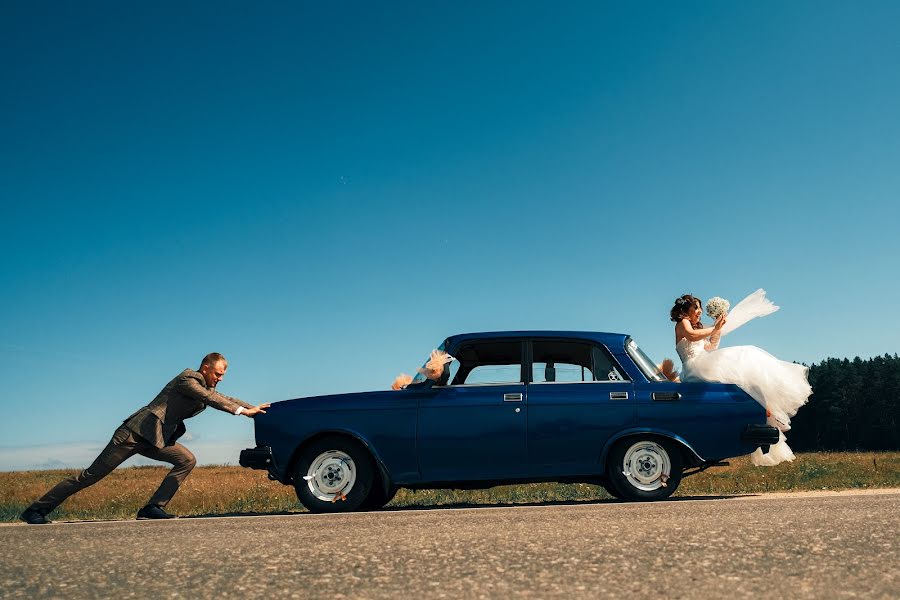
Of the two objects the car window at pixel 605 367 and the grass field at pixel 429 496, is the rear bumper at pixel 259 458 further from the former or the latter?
the car window at pixel 605 367

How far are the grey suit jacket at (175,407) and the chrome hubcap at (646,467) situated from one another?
4039mm

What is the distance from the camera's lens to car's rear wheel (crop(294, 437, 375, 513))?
26.4 feet

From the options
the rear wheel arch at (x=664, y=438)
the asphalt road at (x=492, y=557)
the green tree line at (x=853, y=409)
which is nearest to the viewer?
the asphalt road at (x=492, y=557)

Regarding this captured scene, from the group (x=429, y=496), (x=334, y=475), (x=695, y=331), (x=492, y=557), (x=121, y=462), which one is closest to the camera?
(x=492, y=557)

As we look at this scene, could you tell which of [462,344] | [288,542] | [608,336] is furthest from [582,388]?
[288,542]

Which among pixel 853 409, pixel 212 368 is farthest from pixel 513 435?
pixel 853 409

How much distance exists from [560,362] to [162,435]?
168 inches

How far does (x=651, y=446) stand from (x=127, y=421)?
5458mm

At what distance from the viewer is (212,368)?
8.64m

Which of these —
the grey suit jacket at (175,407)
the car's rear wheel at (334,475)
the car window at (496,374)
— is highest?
the car window at (496,374)

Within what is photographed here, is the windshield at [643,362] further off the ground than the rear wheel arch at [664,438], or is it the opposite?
the windshield at [643,362]

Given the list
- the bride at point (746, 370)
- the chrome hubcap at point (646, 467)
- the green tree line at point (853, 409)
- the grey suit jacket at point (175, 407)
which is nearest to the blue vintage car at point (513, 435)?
the chrome hubcap at point (646, 467)

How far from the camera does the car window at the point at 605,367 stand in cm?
832

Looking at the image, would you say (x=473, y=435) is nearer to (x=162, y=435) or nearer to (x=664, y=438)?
(x=664, y=438)
